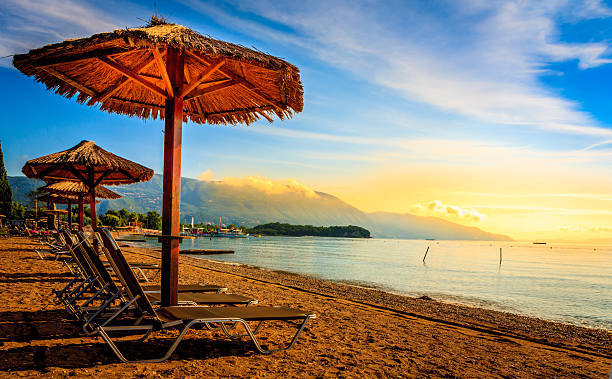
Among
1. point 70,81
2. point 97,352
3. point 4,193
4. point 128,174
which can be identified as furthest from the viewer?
point 4,193

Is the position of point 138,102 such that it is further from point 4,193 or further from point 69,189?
point 4,193

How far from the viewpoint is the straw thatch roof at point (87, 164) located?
28.8ft

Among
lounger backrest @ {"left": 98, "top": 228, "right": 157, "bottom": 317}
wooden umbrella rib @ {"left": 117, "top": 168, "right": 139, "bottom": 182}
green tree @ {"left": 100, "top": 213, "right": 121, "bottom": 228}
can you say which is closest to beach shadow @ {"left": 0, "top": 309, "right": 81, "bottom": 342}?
lounger backrest @ {"left": 98, "top": 228, "right": 157, "bottom": 317}

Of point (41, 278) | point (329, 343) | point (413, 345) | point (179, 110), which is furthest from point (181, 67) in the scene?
point (41, 278)

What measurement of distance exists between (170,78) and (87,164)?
→ 5101 millimetres

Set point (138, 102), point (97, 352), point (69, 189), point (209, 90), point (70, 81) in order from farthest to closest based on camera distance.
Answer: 1. point (69, 189)
2. point (138, 102)
3. point (70, 81)
4. point (209, 90)
5. point (97, 352)

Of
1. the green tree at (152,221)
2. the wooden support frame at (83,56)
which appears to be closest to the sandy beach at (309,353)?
the wooden support frame at (83,56)

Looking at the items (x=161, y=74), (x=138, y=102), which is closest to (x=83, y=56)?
(x=161, y=74)

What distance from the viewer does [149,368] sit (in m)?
3.24

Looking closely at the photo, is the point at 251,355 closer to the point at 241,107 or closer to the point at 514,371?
the point at 514,371

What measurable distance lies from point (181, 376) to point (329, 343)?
2.09 meters

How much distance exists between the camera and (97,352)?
354cm

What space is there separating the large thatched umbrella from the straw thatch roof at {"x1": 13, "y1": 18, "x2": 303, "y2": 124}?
10 millimetres

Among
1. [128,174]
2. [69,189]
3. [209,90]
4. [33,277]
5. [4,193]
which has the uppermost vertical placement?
[4,193]
